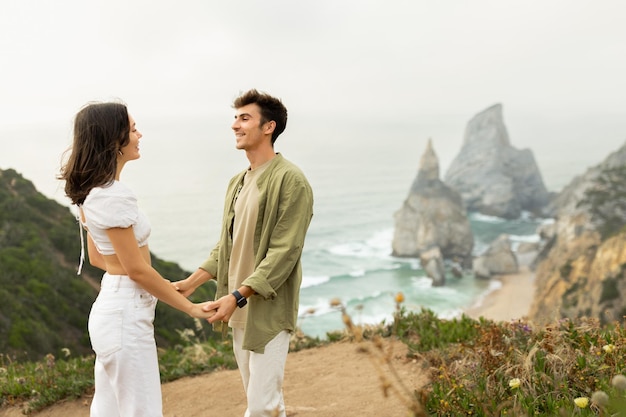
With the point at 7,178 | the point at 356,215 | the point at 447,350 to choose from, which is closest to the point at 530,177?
the point at 356,215

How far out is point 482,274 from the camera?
298 ft

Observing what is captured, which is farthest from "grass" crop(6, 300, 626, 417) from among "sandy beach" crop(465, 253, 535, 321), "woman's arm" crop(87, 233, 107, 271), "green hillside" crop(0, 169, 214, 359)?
"sandy beach" crop(465, 253, 535, 321)

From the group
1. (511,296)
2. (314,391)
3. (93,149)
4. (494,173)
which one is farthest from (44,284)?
(494,173)

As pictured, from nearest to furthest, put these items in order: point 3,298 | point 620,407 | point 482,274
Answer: point 620,407
point 3,298
point 482,274

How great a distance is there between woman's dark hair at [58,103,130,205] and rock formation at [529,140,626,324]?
3212 cm

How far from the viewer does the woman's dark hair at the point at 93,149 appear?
10.8 feet

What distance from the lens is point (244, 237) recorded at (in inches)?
160

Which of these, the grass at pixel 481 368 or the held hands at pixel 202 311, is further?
the grass at pixel 481 368

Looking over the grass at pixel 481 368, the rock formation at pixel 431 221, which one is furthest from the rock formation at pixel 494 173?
the grass at pixel 481 368

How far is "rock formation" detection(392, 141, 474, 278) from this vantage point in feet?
348

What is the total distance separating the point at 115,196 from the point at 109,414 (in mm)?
1154

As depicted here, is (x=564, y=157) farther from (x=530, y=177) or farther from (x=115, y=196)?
(x=115, y=196)

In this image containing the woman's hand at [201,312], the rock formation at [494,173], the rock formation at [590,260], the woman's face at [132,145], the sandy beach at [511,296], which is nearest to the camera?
the woman's face at [132,145]

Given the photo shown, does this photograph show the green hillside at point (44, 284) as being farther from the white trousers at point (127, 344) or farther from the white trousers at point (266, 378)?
the white trousers at point (127, 344)
